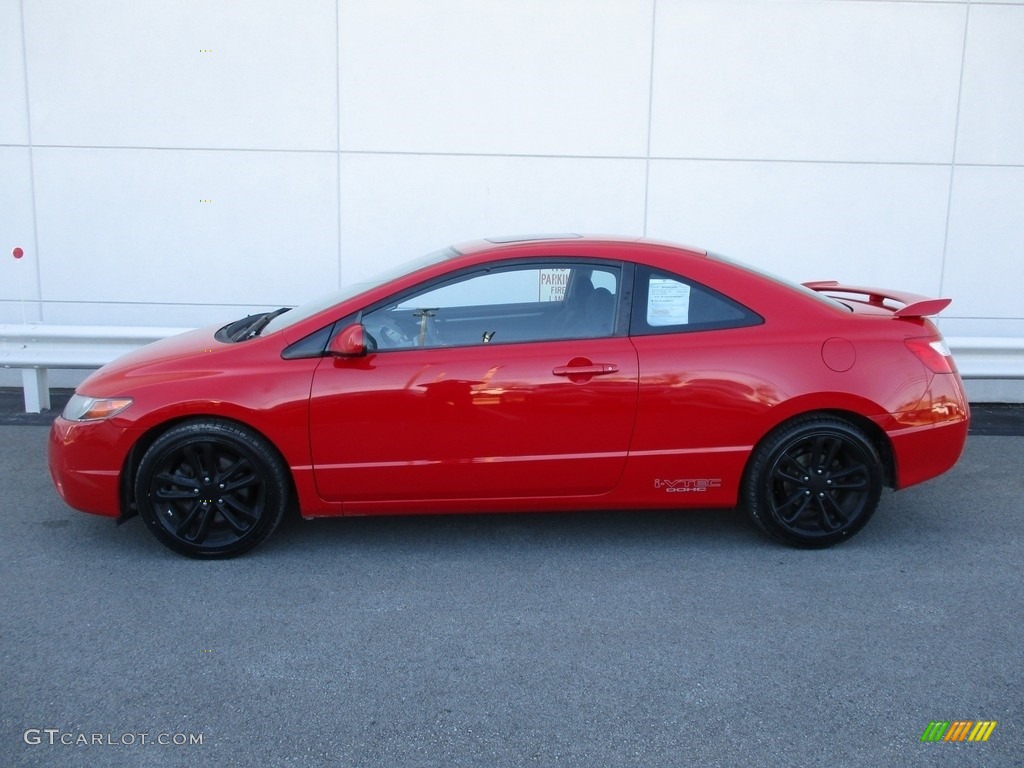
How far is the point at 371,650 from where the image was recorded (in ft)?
12.4

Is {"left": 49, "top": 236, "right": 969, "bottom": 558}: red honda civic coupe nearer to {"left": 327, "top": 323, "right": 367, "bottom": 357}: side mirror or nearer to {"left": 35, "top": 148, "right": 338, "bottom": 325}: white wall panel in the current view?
{"left": 327, "top": 323, "right": 367, "bottom": 357}: side mirror

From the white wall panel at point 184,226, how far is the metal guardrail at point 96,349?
0.84m

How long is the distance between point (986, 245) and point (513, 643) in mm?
6358

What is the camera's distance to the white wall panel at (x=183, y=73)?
780cm

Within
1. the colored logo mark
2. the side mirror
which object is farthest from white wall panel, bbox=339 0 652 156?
the colored logo mark

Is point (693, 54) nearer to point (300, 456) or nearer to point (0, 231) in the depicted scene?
point (300, 456)

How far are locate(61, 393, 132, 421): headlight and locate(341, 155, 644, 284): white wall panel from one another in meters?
3.73

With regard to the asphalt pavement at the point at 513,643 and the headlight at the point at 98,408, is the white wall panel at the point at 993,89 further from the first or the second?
the headlight at the point at 98,408

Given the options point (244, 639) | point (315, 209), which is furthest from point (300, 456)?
point (315, 209)

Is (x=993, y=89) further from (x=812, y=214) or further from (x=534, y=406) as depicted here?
(x=534, y=406)

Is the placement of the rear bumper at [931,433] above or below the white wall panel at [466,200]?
below

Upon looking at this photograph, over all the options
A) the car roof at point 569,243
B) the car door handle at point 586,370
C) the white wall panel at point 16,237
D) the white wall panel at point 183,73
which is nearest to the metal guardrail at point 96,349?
the white wall panel at point 16,237

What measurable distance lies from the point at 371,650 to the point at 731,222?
5.55m

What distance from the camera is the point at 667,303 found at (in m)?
4.69
